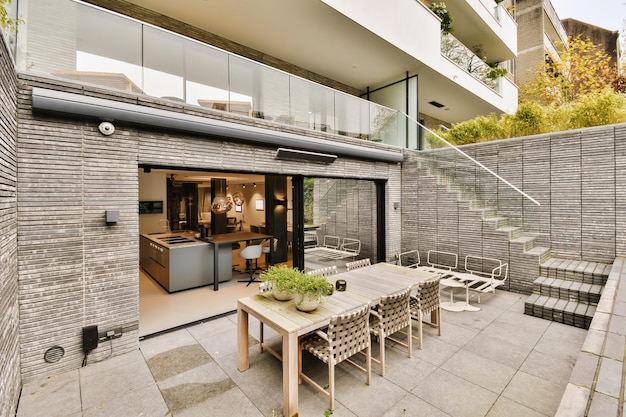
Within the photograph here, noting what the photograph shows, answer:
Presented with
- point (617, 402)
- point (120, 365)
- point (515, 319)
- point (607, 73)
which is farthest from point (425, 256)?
point (607, 73)

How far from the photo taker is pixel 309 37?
25.0 ft

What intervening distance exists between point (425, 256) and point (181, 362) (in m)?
6.76

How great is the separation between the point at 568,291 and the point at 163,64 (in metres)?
8.07

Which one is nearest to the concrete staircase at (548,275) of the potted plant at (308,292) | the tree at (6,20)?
the potted plant at (308,292)

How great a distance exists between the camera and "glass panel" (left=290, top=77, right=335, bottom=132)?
6.31 meters

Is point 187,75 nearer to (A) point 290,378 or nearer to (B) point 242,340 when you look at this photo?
(B) point 242,340

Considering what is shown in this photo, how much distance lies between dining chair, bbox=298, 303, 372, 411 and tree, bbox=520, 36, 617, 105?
43.2 feet

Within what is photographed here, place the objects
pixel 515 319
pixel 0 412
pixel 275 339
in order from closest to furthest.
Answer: pixel 0 412 → pixel 275 339 → pixel 515 319

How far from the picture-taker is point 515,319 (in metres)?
5.04

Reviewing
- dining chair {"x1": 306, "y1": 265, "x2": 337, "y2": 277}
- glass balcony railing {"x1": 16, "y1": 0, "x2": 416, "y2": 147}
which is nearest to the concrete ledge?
dining chair {"x1": 306, "y1": 265, "x2": 337, "y2": 277}

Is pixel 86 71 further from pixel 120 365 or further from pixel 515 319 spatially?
pixel 515 319

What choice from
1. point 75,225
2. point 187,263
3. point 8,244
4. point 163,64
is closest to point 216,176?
point 187,263

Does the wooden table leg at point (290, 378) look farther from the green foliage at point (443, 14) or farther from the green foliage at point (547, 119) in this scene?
the green foliage at point (443, 14)

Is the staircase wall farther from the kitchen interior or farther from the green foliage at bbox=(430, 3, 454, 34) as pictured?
the green foliage at bbox=(430, 3, 454, 34)
